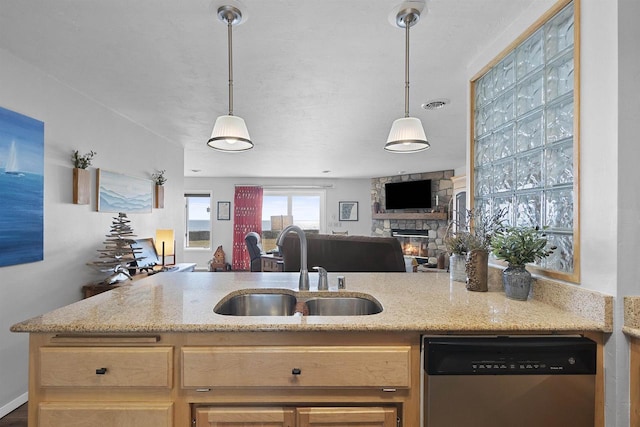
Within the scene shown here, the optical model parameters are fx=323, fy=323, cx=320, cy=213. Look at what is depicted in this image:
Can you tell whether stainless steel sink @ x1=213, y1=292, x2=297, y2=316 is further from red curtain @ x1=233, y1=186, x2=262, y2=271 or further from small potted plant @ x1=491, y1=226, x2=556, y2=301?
red curtain @ x1=233, y1=186, x2=262, y2=271

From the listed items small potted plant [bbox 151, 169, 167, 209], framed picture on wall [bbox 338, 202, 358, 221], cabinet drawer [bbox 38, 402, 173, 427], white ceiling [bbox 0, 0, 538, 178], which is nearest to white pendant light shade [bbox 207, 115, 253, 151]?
white ceiling [bbox 0, 0, 538, 178]

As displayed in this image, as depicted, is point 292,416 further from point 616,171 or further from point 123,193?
point 123,193

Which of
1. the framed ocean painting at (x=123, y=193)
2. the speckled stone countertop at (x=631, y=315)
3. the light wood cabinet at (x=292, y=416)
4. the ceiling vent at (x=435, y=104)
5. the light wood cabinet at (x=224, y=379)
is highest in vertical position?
the ceiling vent at (x=435, y=104)

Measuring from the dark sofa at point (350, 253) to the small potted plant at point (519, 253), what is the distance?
1.93 m

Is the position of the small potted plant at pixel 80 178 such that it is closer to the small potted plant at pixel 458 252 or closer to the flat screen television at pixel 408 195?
the small potted plant at pixel 458 252

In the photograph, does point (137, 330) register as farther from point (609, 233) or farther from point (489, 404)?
point (609, 233)

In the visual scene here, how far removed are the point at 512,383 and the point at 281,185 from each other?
699 centimetres

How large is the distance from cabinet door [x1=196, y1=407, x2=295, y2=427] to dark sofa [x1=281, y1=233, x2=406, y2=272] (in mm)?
2411

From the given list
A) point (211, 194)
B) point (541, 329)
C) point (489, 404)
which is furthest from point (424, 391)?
point (211, 194)

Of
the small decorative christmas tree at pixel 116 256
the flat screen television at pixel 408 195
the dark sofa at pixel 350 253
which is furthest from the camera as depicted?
the flat screen television at pixel 408 195

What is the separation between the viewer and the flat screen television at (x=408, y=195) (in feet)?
22.8

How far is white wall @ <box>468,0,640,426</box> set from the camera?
1.06m

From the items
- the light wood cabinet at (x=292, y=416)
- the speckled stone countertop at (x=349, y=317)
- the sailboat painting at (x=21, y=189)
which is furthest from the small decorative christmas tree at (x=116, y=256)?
the light wood cabinet at (x=292, y=416)

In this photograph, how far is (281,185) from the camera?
7.76 metres
